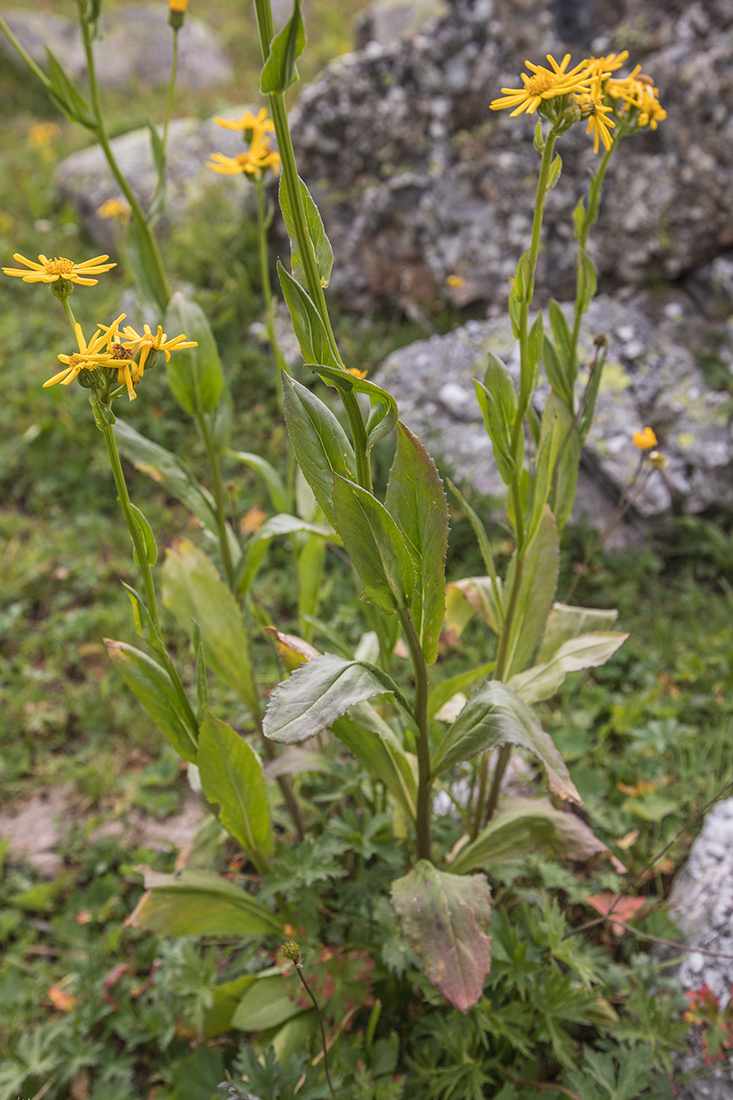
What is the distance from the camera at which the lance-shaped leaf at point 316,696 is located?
96 centimetres

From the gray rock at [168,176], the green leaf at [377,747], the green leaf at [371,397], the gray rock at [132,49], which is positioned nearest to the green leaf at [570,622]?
the green leaf at [377,747]

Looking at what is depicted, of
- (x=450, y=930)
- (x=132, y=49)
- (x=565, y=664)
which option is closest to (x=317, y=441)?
(x=565, y=664)

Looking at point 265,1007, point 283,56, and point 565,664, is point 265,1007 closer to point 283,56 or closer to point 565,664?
point 565,664

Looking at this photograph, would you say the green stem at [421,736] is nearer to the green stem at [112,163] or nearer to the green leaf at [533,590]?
the green leaf at [533,590]

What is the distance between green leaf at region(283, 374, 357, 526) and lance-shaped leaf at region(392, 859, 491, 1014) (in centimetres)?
68

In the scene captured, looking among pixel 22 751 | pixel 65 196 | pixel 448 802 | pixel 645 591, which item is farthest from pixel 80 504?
pixel 65 196

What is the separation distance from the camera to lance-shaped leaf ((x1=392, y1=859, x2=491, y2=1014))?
117cm

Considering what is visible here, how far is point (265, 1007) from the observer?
151 centimetres

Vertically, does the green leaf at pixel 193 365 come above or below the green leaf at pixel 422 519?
above

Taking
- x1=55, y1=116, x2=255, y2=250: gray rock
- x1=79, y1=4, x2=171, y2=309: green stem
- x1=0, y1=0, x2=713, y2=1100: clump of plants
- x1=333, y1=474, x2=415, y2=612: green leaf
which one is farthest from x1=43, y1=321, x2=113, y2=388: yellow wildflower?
x1=55, y1=116, x2=255, y2=250: gray rock

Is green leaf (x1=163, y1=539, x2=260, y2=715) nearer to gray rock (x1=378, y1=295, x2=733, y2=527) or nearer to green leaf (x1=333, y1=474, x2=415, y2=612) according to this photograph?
green leaf (x1=333, y1=474, x2=415, y2=612)

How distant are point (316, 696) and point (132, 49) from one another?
363 inches

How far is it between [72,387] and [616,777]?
10.4ft

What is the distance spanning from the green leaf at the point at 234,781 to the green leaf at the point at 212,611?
1.20 ft
